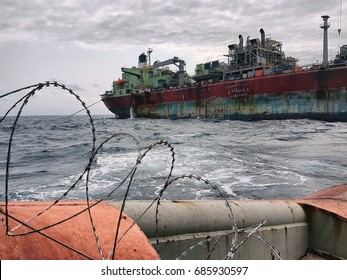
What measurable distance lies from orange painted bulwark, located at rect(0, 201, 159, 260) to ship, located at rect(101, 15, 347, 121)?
3307 centimetres

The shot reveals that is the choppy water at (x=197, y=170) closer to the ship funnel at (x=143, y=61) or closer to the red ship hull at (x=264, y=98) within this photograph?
the red ship hull at (x=264, y=98)

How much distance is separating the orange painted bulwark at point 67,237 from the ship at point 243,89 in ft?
109

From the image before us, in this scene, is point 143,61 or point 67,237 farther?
point 143,61

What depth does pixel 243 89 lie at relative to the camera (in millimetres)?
38531

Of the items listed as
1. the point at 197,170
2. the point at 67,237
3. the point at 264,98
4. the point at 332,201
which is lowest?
the point at 197,170

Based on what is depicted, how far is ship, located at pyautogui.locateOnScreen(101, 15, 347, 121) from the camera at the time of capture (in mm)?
32688

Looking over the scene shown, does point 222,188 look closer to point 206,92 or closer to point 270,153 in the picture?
point 270,153

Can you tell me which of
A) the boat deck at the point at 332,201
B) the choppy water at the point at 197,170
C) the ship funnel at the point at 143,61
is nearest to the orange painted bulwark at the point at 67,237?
the boat deck at the point at 332,201

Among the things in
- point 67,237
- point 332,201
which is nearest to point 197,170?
point 332,201

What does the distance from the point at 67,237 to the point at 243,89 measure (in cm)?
3776

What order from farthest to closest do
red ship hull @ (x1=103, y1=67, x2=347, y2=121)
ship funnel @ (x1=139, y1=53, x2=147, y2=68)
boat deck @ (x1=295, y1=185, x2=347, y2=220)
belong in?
ship funnel @ (x1=139, y1=53, x2=147, y2=68)
red ship hull @ (x1=103, y1=67, x2=347, y2=121)
boat deck @ (x1=295, y1=185, x2=347, y2=220)

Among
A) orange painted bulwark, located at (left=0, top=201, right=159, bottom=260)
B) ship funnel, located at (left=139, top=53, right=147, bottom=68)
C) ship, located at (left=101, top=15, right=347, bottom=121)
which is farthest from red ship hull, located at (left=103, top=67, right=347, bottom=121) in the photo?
orange painted bulwark, located at (left=0, top=201, right=159, bottom=260)

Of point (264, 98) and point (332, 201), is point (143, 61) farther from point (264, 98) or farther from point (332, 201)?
point (332, 201)

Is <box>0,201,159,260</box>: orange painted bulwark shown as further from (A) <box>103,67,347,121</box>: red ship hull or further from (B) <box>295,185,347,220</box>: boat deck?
(A) <box>103,67,347,121</box>: red ship hull
